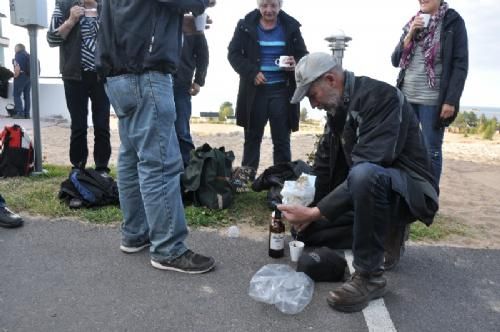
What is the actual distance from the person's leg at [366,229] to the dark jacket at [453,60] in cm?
167

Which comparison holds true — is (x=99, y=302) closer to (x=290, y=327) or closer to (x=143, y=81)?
(x=290, y=327)

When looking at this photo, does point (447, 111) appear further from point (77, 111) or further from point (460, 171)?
point (460, 171)

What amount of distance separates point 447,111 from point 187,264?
2.50m

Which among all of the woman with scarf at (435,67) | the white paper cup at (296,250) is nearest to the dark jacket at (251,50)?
the woman with scarf at (435,67)

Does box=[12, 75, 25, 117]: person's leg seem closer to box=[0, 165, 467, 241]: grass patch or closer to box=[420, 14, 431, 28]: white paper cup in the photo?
box=[0, 165, 467, 241]: grass patch

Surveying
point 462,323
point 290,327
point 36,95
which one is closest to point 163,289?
point 290,327

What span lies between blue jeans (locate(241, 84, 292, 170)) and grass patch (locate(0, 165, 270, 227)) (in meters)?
0.49

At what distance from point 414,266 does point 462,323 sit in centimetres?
76

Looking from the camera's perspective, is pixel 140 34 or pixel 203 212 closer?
pixel 140 34

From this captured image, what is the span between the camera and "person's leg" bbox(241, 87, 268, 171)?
15.5 feet

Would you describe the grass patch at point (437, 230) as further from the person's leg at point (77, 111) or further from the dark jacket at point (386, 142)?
the person's leg at point (77, 111)

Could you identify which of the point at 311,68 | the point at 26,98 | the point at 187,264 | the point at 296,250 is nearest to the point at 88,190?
the point at 187,264

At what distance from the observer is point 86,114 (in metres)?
4.80

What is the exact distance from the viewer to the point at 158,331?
2309mm
